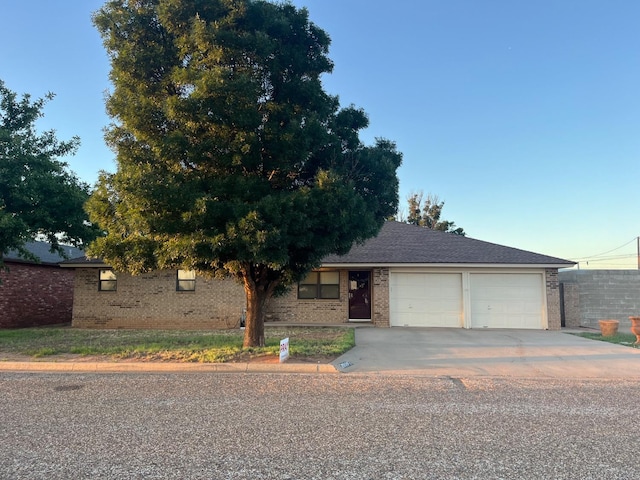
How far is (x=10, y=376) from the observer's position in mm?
8570

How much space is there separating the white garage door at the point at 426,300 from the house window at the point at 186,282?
776 centimetres

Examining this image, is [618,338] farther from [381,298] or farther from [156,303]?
[156,303]

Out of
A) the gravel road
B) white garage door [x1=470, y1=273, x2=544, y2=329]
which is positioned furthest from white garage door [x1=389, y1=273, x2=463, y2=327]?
the gravel road

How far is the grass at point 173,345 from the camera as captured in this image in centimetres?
1013

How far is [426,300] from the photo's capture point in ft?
56.1

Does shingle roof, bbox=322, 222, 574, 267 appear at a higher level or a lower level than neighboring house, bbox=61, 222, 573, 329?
higher

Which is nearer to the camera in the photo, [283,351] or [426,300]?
[283,351]

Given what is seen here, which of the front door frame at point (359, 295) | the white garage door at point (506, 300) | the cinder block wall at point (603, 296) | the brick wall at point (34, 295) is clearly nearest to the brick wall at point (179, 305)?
the front door frame at point (359, 295)

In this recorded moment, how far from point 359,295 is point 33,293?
14.3 meters

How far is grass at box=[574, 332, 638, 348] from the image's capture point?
12407mm

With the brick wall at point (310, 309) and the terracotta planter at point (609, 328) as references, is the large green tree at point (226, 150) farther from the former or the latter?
the terracotta planter at point (609, 328)

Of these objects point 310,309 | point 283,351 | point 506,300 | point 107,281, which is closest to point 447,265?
point 506,300

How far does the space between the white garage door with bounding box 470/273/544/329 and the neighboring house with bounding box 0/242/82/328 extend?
1681cm

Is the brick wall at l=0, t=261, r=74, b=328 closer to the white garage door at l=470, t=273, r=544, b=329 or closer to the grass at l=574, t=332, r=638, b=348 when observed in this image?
the white garage door at l=470, t=273, r=544, b=329
